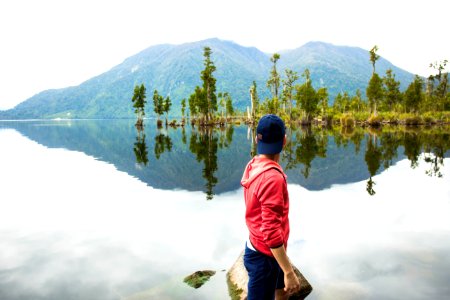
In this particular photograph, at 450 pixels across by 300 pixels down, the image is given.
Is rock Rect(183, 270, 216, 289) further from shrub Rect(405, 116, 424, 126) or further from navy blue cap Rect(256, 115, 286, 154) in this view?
shrub Rect(405, 116, 424, 126)

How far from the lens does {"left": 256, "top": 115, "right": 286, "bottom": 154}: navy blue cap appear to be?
357 centimetres

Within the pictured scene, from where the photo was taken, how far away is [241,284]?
630 cm

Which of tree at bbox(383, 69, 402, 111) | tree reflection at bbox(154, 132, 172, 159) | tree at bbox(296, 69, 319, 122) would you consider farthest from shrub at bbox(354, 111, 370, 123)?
tree reflection at bbox(154, 132, 172, 159)

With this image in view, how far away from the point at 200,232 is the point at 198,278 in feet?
9.50

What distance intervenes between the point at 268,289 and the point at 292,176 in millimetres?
14786

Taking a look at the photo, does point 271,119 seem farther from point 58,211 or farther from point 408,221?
point 58,211

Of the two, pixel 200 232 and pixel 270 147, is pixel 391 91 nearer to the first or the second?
pixel 200 232

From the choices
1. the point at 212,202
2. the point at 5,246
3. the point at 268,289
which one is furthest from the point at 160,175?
the point at 268,289

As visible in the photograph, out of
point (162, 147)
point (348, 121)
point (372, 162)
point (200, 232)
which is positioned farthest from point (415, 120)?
point (200, 232)

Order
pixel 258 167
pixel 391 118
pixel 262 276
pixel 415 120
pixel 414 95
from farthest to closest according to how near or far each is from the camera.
→ pixel 391 118 < pixel 414 95 < pixel 415 120 < pixel 262 276 < pixel 258 167

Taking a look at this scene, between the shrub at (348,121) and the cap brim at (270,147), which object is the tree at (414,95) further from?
the cap brim at (270,147)

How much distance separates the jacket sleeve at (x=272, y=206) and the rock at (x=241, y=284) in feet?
9.85

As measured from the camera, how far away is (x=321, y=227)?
9.96 meters

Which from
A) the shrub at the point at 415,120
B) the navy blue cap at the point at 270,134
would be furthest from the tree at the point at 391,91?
the navy blue cap at the point at 270,134
